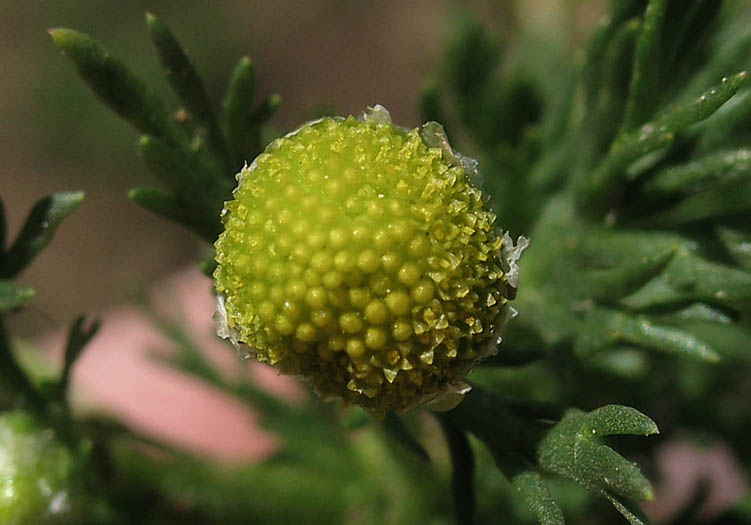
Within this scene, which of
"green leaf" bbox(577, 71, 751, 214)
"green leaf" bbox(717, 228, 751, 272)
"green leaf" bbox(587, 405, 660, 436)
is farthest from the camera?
"green leaf" bbox(717, 228, 751, 272)

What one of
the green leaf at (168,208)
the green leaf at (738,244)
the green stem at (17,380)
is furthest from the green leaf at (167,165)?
the green leaf at (738,244)

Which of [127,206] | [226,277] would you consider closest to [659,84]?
[226,277]

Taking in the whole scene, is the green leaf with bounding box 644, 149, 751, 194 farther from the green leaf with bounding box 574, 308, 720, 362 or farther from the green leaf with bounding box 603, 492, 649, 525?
the green leaf with bounding box 603, 492, 649, 525

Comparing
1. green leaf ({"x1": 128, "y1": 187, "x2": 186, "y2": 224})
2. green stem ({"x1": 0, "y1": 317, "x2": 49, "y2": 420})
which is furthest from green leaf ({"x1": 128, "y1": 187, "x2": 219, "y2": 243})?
green stem ({"x1": 0, "y1": 317, "x2": 49, "y2": 420})

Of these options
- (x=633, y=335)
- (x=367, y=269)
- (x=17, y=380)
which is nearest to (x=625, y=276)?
(x=633, y=335)

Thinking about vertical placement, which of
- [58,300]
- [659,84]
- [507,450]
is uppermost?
[659,84]

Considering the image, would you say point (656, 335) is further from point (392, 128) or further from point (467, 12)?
point (467, 12)

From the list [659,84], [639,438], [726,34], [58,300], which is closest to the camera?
[659,84]

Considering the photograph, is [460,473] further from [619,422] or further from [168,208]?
[168,208]
